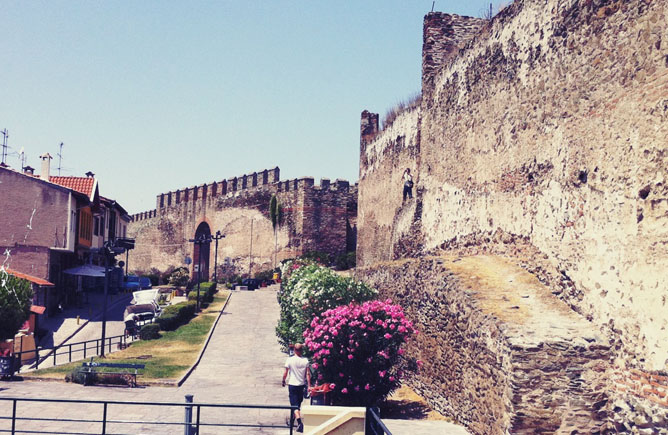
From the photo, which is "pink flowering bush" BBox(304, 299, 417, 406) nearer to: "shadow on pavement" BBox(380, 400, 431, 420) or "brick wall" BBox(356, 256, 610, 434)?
"shadow on pavement" BBox(380, 400, 431, 420)

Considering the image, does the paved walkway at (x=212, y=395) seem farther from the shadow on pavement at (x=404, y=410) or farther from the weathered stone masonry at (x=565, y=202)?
the weathered stone masonry at (x=565, y=202)

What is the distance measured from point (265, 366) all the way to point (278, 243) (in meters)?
25.1

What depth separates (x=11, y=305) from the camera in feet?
64.9

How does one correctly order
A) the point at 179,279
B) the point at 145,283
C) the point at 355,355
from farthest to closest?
the point at 179,279 < the point at 145,283 < the point at 355,355

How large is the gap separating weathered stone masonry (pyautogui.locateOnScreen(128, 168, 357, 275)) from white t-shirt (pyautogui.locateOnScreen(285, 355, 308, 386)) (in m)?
30.7

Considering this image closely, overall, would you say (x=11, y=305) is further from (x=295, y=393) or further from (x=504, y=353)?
(x=504, y=353)

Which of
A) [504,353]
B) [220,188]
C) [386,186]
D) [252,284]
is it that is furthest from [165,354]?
[220,188]

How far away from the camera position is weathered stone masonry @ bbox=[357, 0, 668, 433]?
7.60 m

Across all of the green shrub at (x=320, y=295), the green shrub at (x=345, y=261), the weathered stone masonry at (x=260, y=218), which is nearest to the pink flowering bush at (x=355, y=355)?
the green shrub at (x=320, y=295)

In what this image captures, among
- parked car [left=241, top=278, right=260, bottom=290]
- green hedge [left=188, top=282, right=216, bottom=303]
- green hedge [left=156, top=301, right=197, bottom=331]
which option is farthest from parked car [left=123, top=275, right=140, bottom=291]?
green hedge [left=156, top=301, right=197, bottom=331]

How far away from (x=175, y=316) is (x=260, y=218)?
1986cm

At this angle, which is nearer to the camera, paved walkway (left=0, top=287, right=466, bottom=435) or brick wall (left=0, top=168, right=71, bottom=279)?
paved walkway (left=0, top=287, right=466, bottom=435)

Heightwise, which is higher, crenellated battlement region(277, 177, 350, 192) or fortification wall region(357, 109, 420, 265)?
crenellated battlement region(277, 177, 350, 192)

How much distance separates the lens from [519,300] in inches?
378
